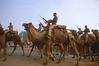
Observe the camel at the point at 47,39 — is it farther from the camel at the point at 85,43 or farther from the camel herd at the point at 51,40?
the camel at the point at 85,43

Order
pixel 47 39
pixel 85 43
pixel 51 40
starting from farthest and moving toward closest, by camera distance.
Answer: pixel 85 43 < pixel 51 40 < pixel 47 39

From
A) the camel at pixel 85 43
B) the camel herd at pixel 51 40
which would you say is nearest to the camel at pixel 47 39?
the camel herd at pixel 51 40

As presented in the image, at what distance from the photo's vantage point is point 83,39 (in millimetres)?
20578

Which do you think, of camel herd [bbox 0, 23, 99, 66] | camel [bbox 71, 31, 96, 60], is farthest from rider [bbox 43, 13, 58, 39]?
camel [bbox 71, 31, 96, 60]

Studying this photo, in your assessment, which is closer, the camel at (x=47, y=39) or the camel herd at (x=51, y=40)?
the camel at (x=47, y=39)

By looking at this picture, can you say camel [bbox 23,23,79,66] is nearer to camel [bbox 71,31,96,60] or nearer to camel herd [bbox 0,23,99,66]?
camel herd [bbox 0,23,99,66]

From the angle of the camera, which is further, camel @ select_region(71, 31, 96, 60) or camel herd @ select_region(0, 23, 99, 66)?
camel @ select_region(71, 31, 96, 60)

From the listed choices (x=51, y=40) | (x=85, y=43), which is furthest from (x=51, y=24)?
(x=85, y=43)

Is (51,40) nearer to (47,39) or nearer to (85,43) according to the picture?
(47,39)

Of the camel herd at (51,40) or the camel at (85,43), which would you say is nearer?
the camel herd at (51,40)

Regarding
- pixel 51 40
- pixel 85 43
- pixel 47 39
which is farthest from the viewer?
pixel 85 43

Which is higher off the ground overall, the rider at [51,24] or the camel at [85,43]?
the rider at [51,24]

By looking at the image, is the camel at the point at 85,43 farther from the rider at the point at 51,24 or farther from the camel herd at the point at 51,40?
the rider at the point at 51,24

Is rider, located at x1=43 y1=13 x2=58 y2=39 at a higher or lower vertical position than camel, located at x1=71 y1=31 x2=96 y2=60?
higher
